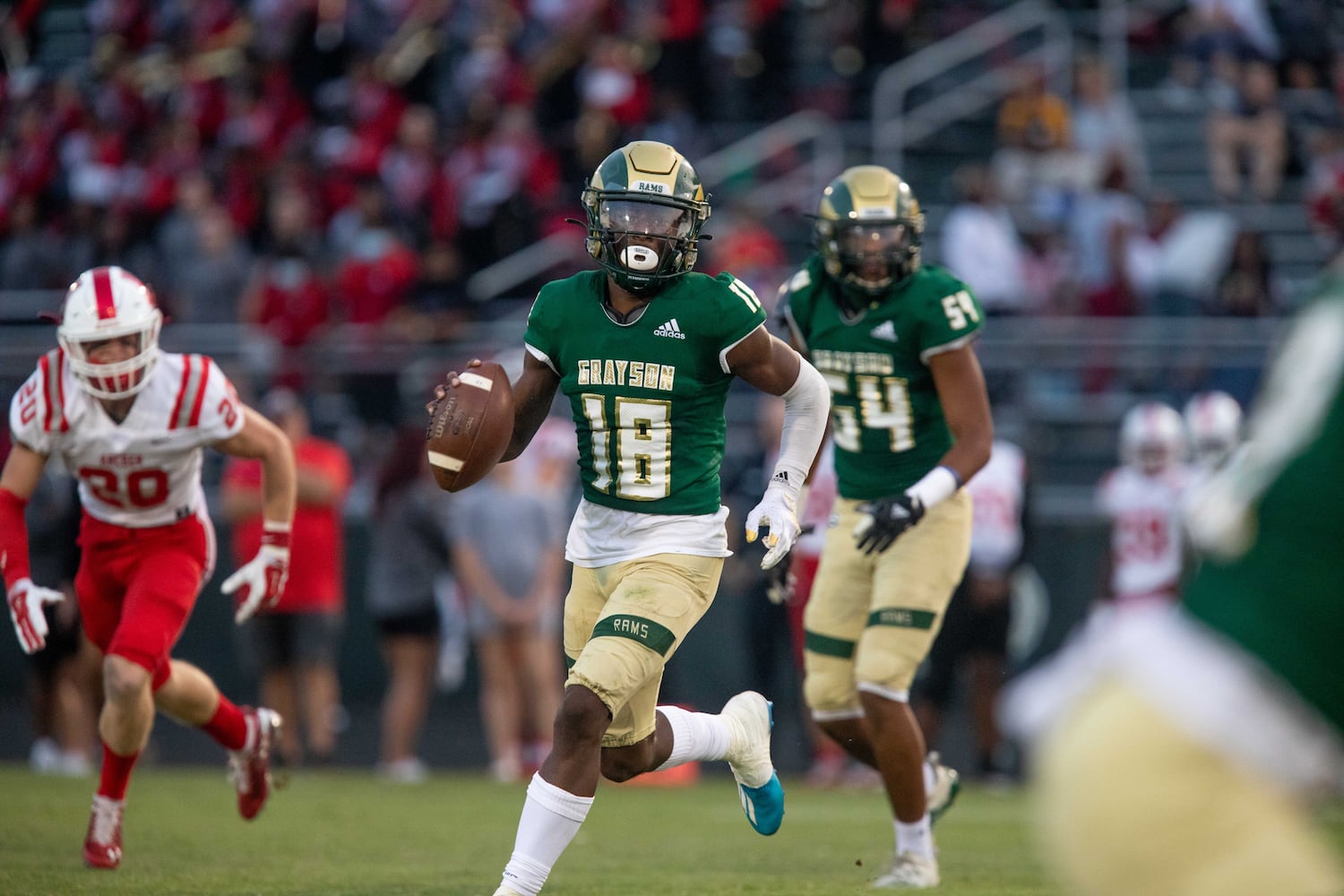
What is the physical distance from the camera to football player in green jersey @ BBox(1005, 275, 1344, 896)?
7.29ft

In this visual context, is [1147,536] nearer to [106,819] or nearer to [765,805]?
[765,805]

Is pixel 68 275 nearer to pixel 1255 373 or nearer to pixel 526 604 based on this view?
pixel 526 604

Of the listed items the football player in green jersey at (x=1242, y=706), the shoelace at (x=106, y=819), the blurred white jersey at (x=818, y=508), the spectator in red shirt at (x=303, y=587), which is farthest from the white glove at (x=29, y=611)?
the football player in green jersey at (x=1242, y=706)

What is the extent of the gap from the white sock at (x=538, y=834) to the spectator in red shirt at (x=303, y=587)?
615cm

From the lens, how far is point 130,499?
6391 millimetres

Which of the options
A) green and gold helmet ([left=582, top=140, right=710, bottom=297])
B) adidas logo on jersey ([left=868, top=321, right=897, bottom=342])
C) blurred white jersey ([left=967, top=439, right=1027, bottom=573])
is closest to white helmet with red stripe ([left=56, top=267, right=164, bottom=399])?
green and gold helmet ([left=582, top=140, right=710, bottom=297])

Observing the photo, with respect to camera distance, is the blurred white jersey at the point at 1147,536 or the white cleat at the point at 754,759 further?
the blurred white jersey at the point at 1147,536

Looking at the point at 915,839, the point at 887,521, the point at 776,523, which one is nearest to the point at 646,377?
Answer: the point at 776,523

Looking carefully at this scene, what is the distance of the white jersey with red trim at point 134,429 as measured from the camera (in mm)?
6203

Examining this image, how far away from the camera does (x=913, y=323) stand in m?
6.14

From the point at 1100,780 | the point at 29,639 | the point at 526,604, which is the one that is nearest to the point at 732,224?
the point at 526,604

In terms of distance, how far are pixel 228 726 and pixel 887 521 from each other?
2.71 metres

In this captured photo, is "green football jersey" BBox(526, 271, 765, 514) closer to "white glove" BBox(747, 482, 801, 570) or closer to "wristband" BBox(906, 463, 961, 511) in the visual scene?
"white glove" BBox(747, 482, 801, 570)

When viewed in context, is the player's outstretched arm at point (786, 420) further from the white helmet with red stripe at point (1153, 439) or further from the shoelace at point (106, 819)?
the white helmet with red stripe at point (1153, 439)
